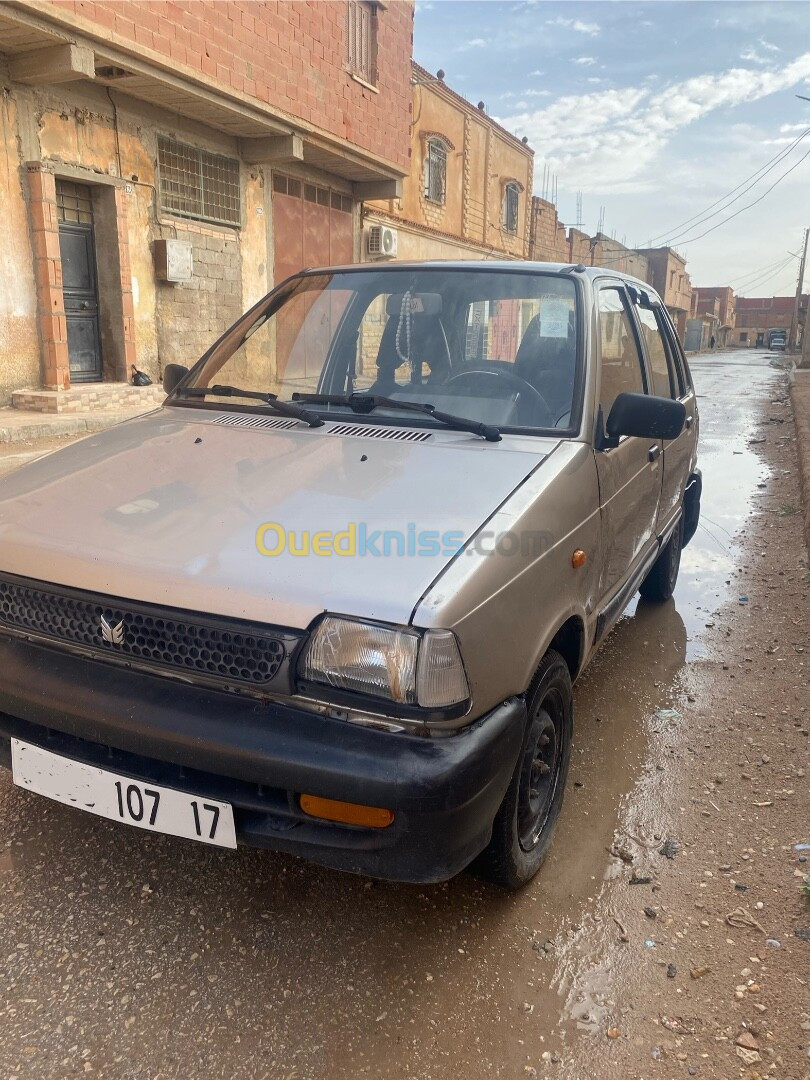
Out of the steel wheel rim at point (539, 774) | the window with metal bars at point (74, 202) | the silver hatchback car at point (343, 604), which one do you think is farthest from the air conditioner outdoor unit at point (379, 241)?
the steel wheel rim at point (539, 774)

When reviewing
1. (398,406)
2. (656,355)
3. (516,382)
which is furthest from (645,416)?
(656,355)

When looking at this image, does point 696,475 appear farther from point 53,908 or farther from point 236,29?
point 236,29

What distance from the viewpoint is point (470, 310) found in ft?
9.43

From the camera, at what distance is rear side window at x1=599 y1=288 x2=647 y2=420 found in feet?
9.07

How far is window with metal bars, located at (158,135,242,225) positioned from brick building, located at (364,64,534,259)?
462cm

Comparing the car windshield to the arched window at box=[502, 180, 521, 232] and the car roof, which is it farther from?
the arched window at box=[502, 180, 521, 232]

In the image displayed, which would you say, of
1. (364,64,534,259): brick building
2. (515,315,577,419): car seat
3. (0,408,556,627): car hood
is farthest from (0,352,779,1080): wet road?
(364,64,534,259): brick building

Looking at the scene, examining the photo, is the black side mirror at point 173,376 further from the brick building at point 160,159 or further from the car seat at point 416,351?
the brick building at point 160,159

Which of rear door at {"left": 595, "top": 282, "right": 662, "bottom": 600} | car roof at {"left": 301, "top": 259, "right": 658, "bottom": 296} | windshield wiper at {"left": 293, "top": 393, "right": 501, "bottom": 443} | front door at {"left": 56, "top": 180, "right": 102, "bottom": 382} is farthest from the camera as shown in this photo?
front door at {"left": 56, "top": 180, "right": 102, "bottom": 382}

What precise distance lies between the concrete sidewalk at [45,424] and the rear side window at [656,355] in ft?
17.6

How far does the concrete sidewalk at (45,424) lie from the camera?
26.0 ft

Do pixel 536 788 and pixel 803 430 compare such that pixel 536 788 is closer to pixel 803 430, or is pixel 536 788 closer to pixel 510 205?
pixel 803 430

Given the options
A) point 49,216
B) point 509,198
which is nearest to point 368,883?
point 49,216

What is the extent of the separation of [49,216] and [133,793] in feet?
29.9
